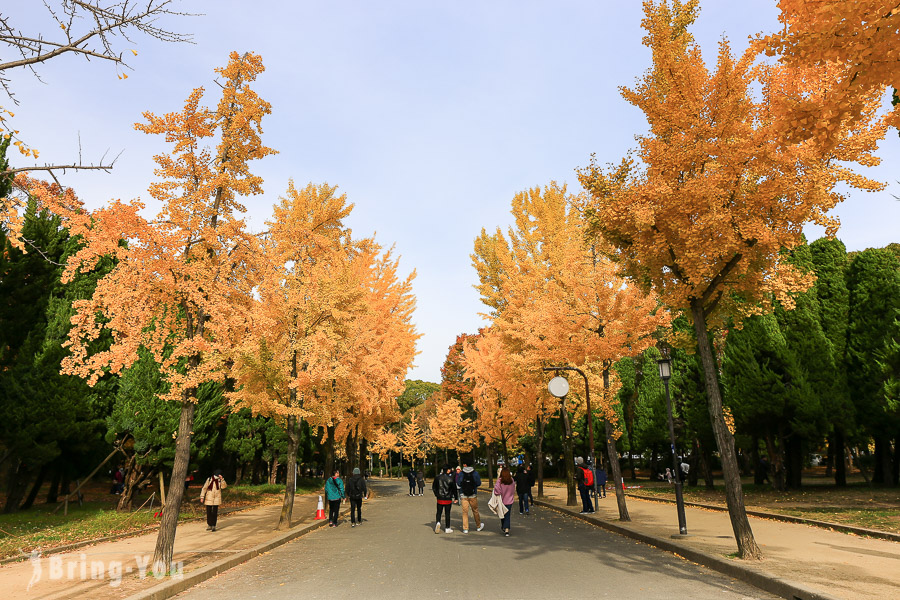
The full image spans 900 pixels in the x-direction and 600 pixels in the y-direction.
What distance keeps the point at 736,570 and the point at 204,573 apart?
818cm

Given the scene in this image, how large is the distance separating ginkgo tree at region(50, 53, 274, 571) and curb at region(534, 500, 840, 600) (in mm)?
8844

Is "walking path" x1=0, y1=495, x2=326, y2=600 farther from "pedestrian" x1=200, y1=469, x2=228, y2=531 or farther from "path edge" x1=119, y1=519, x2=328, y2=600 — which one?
"pedestrian" x1=200, y1=469, x2=228, y2=531

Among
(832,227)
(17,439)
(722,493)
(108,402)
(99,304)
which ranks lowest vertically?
(722,493)

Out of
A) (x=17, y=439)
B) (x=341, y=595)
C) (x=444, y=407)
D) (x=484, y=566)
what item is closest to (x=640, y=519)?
(x=484, y=566)

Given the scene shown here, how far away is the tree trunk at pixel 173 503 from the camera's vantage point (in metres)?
8.72

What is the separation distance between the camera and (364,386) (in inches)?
875

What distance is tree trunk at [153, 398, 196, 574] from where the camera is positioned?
8.72m

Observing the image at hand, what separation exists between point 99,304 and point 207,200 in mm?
2694

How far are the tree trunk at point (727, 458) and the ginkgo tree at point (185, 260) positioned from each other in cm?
890

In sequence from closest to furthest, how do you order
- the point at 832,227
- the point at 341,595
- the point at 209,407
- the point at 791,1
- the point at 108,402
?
1. the point at 791,1
2. the point at 341,595
3. the point at 832,227
4. the point at 108,402
5. the point at 209,407

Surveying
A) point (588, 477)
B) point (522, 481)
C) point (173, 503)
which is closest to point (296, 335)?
point (173, 503)

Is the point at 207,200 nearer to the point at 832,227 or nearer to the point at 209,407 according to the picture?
the point at 832,227

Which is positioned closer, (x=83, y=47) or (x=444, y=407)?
(x=83, y=47)

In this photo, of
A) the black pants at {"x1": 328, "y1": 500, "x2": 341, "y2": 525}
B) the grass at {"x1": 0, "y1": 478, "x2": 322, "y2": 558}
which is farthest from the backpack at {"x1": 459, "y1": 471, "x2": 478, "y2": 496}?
the grass at {"x1": 0, "y1": 478, "x2": 322, "y2": 558}
